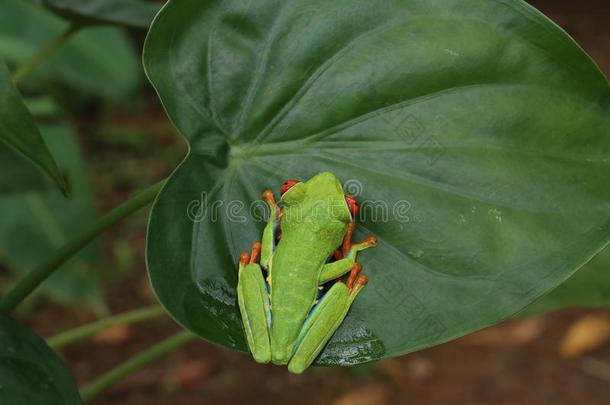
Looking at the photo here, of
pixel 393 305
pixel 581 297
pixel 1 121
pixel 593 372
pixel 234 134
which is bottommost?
pixel 593 372

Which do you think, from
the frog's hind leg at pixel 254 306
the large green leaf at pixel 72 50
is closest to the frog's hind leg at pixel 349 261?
the frog's hind leg at pixel 254 306

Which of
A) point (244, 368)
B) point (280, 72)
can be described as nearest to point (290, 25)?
point (280, 72)

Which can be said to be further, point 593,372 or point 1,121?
point 593,372

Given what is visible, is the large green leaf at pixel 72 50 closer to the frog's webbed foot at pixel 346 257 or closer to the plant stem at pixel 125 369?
the plant stem at pixel 125 369

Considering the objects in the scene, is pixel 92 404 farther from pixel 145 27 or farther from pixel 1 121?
pixel 1 121

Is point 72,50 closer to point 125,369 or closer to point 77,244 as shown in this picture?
point 125,369
